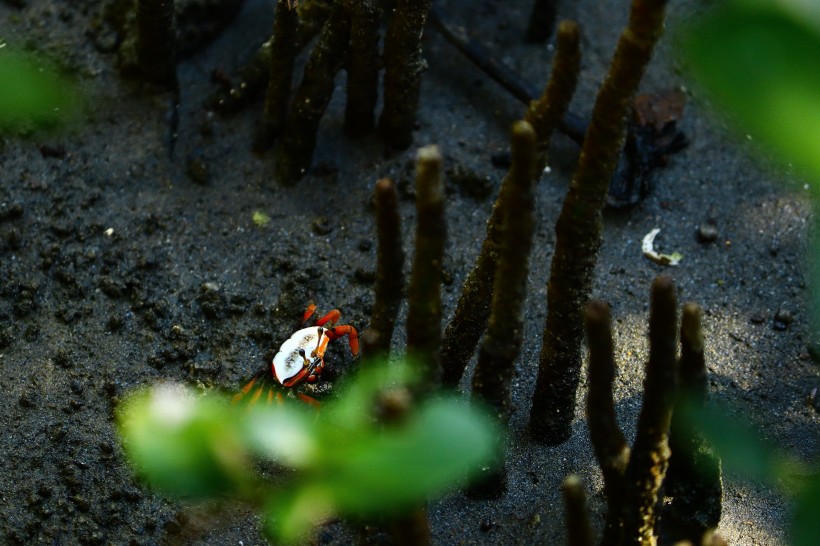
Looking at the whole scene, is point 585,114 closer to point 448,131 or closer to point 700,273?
point 448,131

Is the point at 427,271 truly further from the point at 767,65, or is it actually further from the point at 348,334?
the point at 767,65

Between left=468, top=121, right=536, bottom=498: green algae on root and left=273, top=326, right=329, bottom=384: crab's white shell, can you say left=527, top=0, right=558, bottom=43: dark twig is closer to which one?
left=273, top=326, right=329, bottom=384: crab's white shell

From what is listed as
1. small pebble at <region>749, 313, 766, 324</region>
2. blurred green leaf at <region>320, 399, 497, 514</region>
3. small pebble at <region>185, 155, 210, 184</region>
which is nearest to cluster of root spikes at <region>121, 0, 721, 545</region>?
small pebble at <region>185, 155, 210, 184</region>

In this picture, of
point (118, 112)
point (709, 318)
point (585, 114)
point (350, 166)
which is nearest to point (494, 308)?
point (709, 318)

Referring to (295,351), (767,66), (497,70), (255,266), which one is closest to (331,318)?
(295,351)

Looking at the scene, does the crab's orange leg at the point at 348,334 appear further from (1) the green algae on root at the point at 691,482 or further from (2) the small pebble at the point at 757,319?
(2) the small pebble at the point at 757,319

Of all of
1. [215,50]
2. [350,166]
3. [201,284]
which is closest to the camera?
[201,284]
